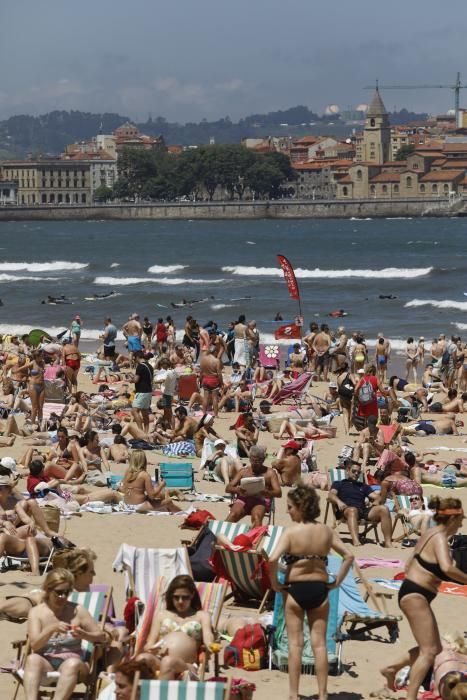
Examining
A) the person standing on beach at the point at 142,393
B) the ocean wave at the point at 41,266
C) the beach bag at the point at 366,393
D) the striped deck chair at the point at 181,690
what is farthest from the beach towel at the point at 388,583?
the ocean wave at the point at 41,266

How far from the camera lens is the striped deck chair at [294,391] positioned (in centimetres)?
1695

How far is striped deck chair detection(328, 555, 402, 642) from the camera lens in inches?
300

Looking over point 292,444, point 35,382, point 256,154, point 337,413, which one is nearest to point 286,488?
point 292,444

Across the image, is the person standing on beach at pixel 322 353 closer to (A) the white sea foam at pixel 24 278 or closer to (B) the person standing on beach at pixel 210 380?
(B) the person standing on beach at pixel 210 380

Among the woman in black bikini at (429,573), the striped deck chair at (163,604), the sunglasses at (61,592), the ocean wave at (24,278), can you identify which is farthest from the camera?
the ocean wave at (24,278)

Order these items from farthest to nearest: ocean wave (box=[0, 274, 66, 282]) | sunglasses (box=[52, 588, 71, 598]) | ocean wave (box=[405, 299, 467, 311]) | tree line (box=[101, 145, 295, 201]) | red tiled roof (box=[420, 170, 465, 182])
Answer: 1. tree line (box=[101, 145, 295, 201])
2. red tiled roof (box=[420, 170, 465, 182])
3. ocean wave (box=[0, 274, 66, 282])
4. ocean wave (box=[405, 299, 467, 311])
5. sunglasses (box=[52, 588, 71, 598])

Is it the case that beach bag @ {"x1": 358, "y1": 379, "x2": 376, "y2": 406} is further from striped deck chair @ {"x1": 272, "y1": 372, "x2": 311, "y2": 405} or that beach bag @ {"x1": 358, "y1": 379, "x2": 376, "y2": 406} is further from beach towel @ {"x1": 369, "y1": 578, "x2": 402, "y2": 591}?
beach towel @ {"x1": 369, "y1": 578, "x2": 402, "y2": 591}

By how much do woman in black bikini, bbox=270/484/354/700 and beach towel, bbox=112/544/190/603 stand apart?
1538 mm

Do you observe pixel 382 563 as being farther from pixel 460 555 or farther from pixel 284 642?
pixel 284 642

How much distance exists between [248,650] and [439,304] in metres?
32.4

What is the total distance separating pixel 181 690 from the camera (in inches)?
217

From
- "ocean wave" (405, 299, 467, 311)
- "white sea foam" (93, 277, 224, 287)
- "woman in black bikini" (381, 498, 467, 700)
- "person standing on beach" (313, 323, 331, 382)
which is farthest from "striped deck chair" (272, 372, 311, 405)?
"white sea foam" (93, 277, 224, 287)

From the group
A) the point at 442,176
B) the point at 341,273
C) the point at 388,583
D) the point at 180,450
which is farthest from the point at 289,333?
the point at 442,176

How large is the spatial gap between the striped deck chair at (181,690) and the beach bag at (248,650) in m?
1.54
